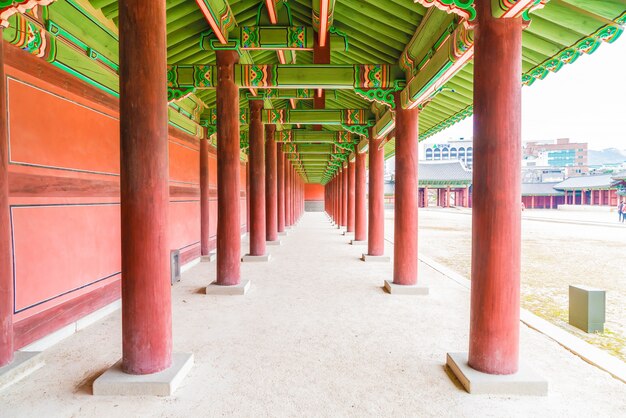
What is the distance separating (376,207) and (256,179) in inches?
123

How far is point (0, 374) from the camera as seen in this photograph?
3080mm

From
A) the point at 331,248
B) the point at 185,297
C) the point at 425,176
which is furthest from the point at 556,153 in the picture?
the point at 185,297

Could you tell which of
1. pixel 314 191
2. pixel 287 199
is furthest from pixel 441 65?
pixel 314 191

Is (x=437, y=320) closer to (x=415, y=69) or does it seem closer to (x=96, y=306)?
(x=415, y=69)

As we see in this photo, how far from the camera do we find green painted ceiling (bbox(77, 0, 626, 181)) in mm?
3320

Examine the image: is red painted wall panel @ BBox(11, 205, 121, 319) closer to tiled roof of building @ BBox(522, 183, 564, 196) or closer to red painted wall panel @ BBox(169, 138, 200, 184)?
red painted wall panel @ BBox(169, 138, 200, 184)

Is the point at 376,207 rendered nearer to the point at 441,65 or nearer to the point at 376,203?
the point at 376,203

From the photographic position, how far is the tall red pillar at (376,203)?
905cm

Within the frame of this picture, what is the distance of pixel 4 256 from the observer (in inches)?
127

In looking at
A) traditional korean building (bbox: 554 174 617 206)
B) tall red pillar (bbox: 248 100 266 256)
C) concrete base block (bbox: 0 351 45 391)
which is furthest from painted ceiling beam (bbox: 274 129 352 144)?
traditional korean building (bbox: 554 174 617 206)

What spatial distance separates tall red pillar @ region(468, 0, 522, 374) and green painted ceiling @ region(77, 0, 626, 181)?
0.81 m

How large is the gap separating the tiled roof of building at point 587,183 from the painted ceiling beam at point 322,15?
45.2 metres

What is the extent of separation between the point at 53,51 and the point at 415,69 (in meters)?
4.68

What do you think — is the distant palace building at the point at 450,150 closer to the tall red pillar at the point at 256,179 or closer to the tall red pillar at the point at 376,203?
the tall red pillar at the point at 376,203
